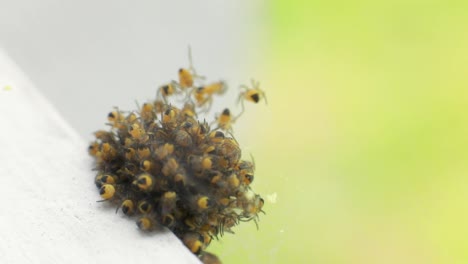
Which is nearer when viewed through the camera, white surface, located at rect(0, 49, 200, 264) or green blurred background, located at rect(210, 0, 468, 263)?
white surface, located at rect(0, 49, 200, 264)

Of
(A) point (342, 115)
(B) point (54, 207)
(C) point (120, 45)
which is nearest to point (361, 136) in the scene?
(A) point (342, 115)

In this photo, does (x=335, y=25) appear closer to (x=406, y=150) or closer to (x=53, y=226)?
(x=406, y=150)

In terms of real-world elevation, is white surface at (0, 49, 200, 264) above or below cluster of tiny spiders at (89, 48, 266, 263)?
below

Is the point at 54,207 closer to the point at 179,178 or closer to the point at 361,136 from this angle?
the point at 179,178

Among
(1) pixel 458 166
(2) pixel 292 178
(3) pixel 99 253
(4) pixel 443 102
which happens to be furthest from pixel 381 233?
(3) pixel 99 253

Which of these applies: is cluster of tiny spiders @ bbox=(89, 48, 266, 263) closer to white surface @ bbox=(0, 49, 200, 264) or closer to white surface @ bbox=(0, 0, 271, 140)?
white surface @ bbox=(0, 49, 200, 264)

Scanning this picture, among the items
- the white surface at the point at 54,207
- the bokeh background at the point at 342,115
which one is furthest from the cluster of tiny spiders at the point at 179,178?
the bokeh background at the point at 342,115

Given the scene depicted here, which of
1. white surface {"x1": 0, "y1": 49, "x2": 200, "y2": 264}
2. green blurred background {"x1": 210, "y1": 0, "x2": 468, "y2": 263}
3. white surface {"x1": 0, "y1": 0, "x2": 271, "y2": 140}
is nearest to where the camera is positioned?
white surface {"x1": 0, "y1": 49, "x2": 200, "y2": 264}

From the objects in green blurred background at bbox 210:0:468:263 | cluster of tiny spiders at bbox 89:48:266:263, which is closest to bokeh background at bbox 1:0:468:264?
green blurred background at bbox 210:0:468:263
